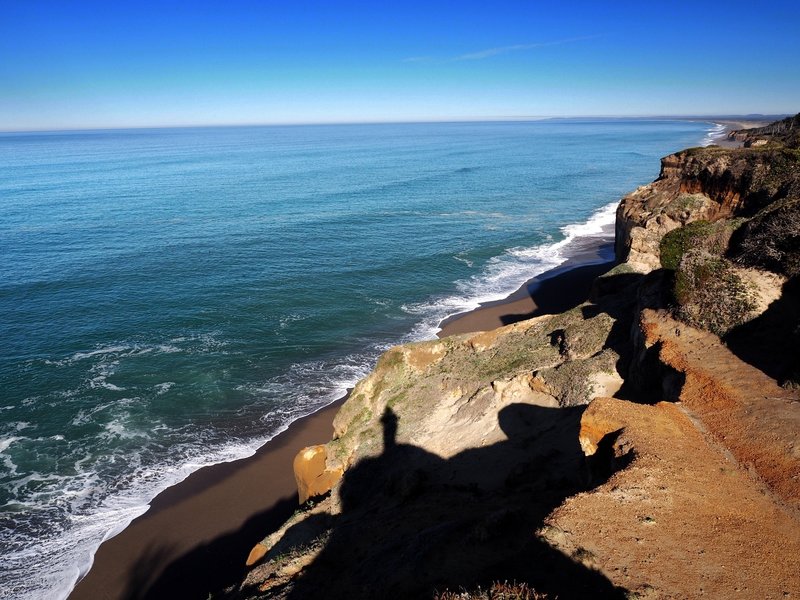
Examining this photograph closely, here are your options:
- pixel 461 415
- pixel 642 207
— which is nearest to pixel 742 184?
pixel 642 207

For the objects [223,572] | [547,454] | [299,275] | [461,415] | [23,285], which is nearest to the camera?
[547,454]

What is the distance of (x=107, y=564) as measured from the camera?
20.5 m

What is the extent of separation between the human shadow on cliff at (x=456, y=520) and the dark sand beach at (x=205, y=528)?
4.48 meters

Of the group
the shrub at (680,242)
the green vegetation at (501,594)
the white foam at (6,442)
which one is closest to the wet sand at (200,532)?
the white foam at (6,442)

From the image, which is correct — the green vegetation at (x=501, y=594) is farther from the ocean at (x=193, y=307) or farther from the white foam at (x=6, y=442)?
the white foam at (x=6, y=442)

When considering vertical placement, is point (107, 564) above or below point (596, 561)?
below

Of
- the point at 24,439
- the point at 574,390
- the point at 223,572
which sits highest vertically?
the point at 574,390

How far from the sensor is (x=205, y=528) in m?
22.3

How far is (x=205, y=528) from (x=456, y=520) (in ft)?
45.6

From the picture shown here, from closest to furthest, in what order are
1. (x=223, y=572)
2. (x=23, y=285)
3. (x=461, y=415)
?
1. (x=223, y=572)
2. (x=461, y=415)
3. (x=23, y=285)

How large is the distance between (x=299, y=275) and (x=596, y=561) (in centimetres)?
4248

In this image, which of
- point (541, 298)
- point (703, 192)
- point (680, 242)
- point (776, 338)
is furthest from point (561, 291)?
point (776, 338)

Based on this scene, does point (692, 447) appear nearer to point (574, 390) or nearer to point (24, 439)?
point (574, 390)

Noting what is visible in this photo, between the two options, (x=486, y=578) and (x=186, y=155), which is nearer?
(x=486, y=578)
